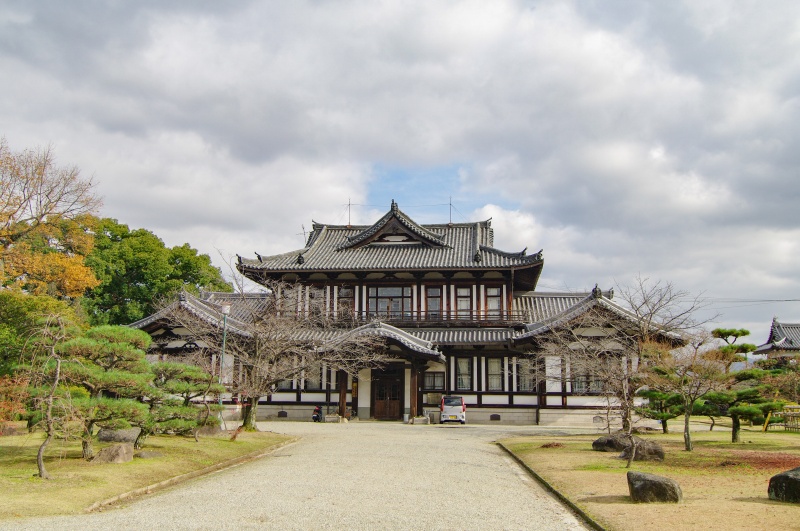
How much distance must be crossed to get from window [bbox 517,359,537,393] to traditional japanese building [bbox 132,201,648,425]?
0.17 feet

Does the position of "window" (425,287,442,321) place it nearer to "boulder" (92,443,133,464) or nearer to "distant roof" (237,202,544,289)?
"distant roof" (237,202,544,289)

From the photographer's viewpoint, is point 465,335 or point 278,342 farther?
point 465,335

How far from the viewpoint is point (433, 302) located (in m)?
37.5

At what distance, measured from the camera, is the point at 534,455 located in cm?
1817

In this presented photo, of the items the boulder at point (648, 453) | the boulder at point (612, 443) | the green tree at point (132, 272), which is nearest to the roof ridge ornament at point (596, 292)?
the boulder at point (612, 443)

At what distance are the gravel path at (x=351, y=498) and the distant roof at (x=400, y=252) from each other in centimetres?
1861

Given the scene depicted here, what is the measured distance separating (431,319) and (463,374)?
3685 millimetres

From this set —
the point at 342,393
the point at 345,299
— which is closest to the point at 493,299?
the point at 345,299

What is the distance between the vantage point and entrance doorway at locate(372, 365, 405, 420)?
34.5m

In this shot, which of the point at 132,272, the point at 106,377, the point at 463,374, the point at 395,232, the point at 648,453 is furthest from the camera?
the point at 132,272

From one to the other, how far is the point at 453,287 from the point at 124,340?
2404 cm

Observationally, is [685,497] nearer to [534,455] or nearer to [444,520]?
[444,520]

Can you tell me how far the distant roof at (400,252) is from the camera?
36.7 metres

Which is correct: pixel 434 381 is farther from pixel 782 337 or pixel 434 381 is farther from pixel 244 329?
pixel 782 337
